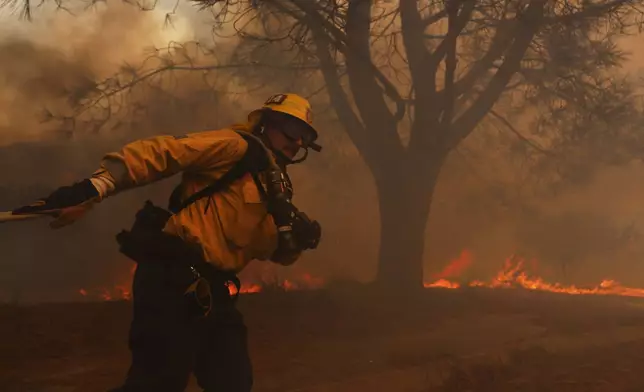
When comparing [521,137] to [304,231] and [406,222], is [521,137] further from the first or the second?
[304,231]

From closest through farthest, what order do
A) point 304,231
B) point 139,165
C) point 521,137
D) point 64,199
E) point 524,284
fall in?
1. point 64,199
2. point 139,165
3. point 304,231
4. point 521,137
5. point 524,284

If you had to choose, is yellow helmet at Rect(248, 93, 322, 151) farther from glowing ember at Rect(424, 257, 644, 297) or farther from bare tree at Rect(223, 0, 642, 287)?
glowing ember at Rect(424, 257, 644, 297)

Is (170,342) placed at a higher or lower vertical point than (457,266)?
lower

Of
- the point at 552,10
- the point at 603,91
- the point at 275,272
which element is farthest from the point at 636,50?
the point at 275,272

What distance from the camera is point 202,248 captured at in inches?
84.7

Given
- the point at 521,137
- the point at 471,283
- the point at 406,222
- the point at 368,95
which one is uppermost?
the point at 521,137

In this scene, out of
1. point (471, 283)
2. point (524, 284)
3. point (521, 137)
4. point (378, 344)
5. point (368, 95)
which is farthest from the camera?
point (524, 284)

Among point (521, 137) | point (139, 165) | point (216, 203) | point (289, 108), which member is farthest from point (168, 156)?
point (521, 137)

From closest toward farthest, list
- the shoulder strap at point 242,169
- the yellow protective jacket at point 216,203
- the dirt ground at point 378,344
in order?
the yellow protective jacket at point 216,203 < the shoulder strap at point 242,169 < the dirt ground at point 378,344

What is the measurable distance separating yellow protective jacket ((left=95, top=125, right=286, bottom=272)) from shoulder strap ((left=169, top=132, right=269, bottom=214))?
0.06 ft

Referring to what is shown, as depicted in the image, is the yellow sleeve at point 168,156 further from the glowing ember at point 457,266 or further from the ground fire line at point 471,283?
the glowing ember at point 457,266

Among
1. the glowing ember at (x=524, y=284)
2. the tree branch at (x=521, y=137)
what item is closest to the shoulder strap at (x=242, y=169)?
the glowing ember at (x=524, y=284)

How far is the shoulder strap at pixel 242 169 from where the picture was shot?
2.19m

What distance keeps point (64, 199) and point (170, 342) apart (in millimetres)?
639
